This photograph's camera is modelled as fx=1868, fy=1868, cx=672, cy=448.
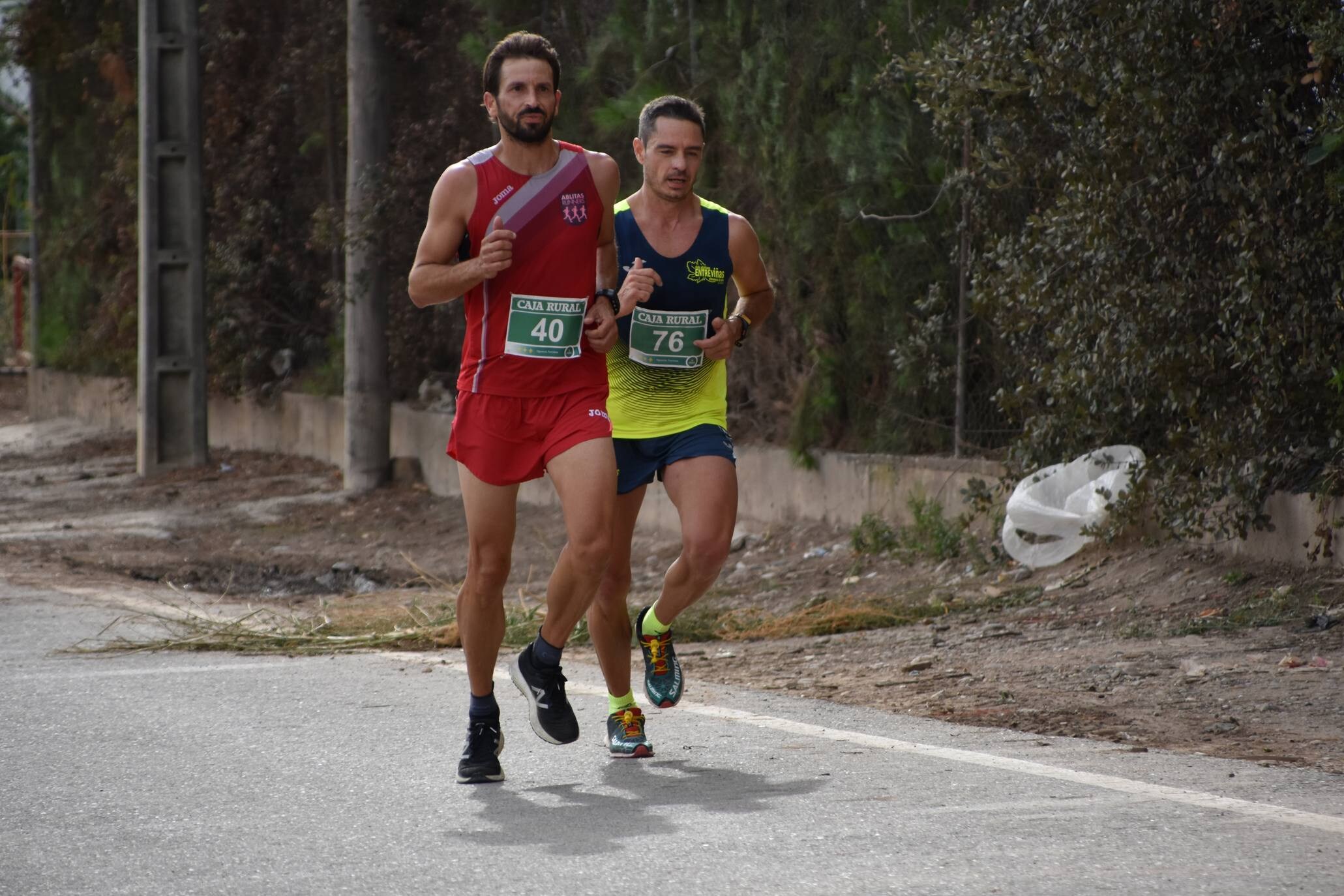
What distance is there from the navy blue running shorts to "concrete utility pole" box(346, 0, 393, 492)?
11172mm

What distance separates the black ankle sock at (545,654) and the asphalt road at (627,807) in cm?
33

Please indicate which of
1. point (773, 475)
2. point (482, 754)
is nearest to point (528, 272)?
point (482, 754)

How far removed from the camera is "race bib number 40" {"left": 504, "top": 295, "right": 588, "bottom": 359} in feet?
18.5

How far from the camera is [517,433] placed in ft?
18.6

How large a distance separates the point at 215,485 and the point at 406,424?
8.39 ft

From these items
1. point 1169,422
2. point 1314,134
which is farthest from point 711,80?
point 1314,134

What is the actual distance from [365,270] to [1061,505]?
30.1 feet

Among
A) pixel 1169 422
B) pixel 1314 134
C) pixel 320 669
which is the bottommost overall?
pixel 320 669

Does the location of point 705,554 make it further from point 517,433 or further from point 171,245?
point 171,245

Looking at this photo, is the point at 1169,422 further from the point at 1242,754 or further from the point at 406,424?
the point at 406,424

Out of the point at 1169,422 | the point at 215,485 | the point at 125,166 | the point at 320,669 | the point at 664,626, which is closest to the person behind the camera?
the point at 664,626

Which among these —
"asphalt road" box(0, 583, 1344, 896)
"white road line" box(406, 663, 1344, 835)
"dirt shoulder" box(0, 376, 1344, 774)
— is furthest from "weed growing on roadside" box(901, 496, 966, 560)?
"white road line" box(406, 663, 1344, 835)

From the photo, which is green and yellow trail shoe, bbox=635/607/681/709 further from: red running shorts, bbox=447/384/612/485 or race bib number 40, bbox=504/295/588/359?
race bib number 40, bbox=504/295/588/359

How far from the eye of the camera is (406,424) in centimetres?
1803
